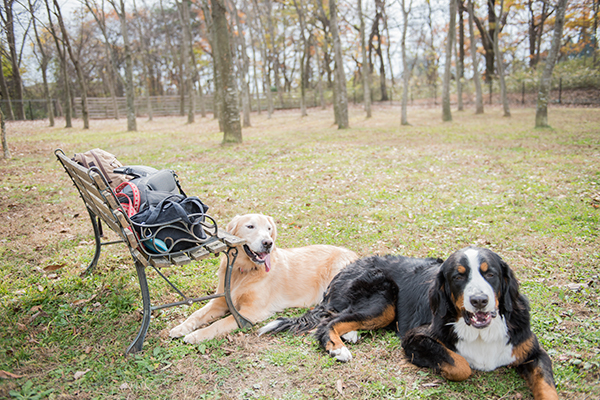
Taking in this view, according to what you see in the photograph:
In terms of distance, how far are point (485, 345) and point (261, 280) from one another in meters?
2.10

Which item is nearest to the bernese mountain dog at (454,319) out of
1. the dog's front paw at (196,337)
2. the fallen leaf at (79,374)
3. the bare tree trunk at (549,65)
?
the dog's front paw at (196,337)

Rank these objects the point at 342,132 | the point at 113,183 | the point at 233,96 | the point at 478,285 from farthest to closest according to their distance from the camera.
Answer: the point at 342,132 < the point at 233,96 < the point at 113,183 < the point at 478,285

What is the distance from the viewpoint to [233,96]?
1347 centimetres

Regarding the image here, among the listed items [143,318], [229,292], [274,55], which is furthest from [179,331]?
[274,55]

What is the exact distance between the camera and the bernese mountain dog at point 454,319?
2.71 m

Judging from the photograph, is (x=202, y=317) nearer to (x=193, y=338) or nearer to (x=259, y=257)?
(x=193, y=338)

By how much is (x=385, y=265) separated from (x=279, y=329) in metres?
1.20

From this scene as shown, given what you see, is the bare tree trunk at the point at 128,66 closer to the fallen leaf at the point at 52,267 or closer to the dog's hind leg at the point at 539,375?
the fallen leaf at the point at 52,267

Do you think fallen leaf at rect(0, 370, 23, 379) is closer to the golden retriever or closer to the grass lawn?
the grass lawn

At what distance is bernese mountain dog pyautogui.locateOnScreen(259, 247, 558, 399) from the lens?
2.71 meters

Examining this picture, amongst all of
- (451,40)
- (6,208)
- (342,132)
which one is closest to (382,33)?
(451,40)

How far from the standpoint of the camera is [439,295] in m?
2.93

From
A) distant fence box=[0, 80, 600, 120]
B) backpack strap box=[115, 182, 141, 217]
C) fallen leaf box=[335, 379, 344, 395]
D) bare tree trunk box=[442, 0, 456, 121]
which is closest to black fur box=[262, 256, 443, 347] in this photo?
fallen leaf box=[335, 379, 344, 395]

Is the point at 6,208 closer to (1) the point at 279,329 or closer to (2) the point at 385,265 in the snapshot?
(1) the point at 279,329
